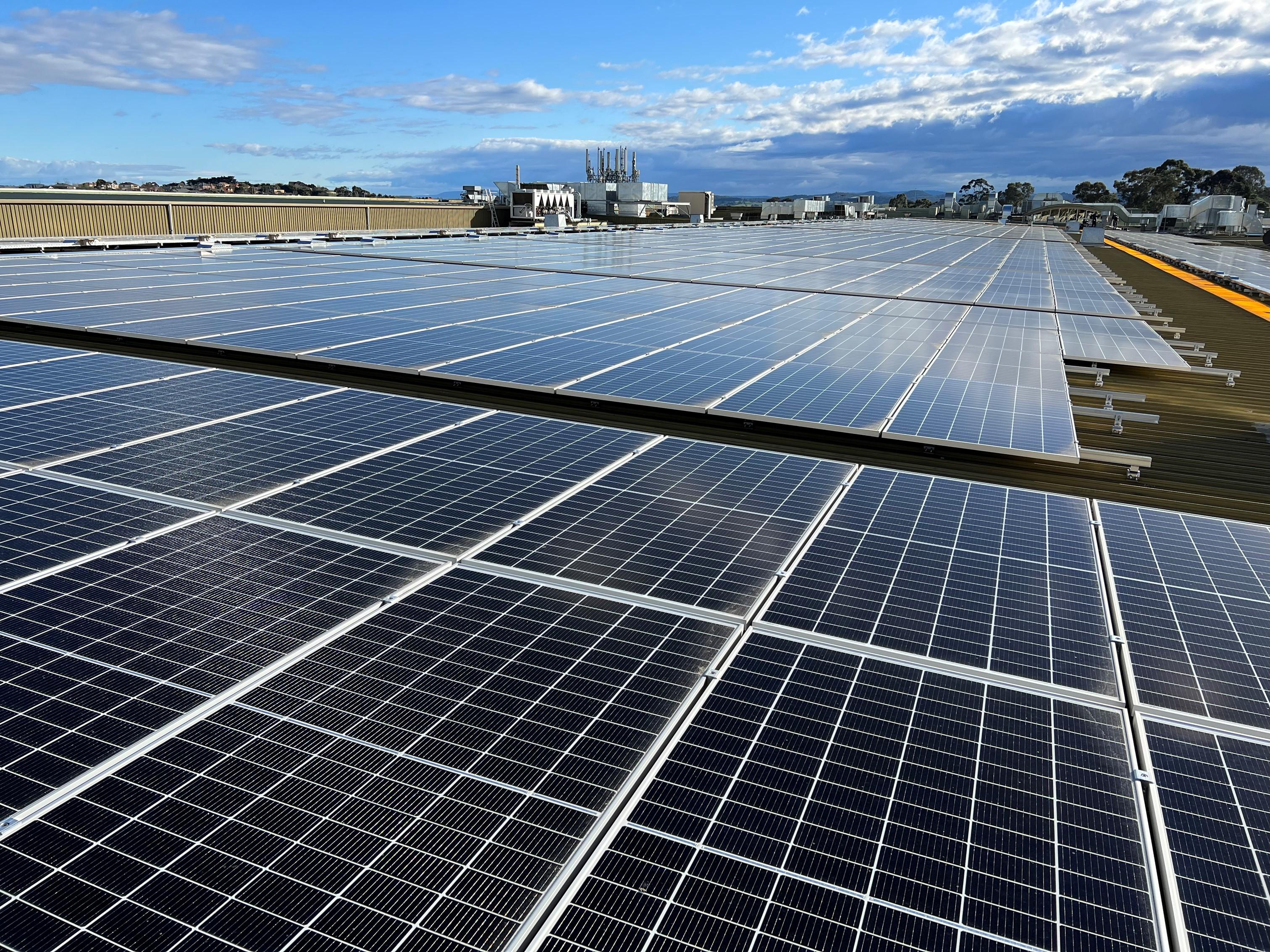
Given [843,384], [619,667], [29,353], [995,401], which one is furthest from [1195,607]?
[29,353]

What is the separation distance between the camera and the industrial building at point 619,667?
4828mm

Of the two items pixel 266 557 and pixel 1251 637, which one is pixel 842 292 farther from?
pixel 266 557

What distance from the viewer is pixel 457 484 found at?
1134cm

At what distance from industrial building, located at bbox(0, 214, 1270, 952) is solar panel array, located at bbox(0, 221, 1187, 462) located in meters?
0.38

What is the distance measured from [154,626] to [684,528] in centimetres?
585

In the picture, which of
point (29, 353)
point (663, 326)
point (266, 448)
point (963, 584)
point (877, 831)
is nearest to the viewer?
point (877, 831)

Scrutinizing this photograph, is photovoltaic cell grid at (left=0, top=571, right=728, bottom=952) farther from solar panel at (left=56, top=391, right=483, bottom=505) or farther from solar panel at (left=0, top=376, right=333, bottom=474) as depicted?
solar panel at (left=0, top=376, right=333, bottom=474)

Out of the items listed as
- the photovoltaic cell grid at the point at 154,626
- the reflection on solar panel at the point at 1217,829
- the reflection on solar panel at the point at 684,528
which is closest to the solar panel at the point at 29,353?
the photovoltaic cell grid at the point at 154,626

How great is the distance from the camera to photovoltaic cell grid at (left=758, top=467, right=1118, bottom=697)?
7.70 meters

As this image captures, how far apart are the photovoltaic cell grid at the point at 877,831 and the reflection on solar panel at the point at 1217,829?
0.92ft

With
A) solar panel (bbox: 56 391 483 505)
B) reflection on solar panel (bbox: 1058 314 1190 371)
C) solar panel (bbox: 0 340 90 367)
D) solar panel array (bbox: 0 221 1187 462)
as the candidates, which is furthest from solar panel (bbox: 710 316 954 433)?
solar panel (bbox: 0 340 90 367)

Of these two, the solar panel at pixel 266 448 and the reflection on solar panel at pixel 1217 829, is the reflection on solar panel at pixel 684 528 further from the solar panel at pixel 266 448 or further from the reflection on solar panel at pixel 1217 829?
the solar panel at pixel 266 448

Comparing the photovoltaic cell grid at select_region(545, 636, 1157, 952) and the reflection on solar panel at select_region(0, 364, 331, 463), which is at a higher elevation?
the reflection on solar panel at select_region(0, 364, 331, 463)

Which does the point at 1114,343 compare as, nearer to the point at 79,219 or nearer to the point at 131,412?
the point at 131,412
